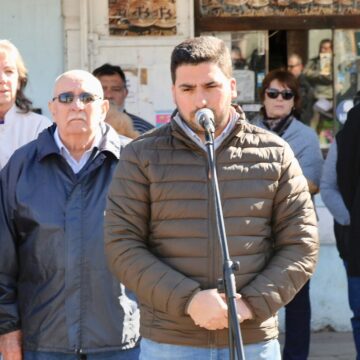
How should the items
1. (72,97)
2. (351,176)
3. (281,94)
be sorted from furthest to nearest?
(281,94) < (351,176) < (72,97)

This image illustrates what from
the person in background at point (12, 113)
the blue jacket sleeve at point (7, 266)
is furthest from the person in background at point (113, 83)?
the blue jacket sleeve at point (7, 266)

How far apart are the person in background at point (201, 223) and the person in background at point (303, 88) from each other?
4.37 meters

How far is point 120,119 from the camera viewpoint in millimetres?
5645

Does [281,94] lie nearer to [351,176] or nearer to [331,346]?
[351,176]

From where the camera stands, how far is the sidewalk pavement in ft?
25.6

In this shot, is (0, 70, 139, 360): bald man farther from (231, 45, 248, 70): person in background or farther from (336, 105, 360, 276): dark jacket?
(231, 45, 248, 70): person in background

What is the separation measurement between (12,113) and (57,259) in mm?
1030

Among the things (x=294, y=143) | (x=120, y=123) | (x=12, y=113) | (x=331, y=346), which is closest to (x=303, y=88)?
(x=294, y=143)

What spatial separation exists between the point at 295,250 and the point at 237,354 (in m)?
0.72

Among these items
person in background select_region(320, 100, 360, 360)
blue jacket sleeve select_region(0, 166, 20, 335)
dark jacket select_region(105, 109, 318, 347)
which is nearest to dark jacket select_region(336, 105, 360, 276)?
person in background select_region(320, 100, 360, 360)

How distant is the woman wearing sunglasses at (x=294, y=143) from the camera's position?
681 centimetres

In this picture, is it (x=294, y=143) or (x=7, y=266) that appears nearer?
(x=7, y=266)

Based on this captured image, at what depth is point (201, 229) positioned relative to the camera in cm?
383

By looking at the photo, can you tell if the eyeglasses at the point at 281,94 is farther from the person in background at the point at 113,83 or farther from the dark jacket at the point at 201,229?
the dark jacket at the point at 201,229
